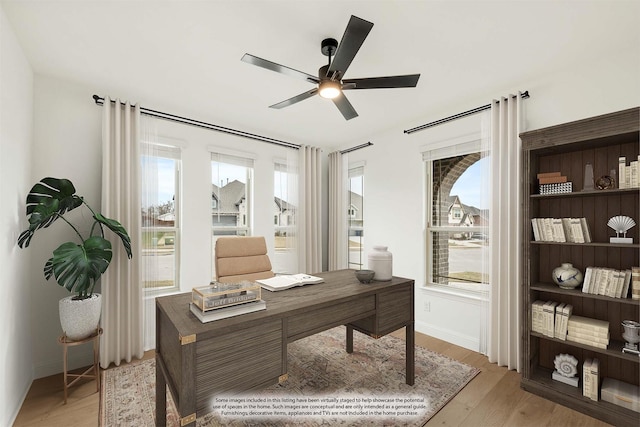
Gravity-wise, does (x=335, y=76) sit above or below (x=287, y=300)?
above

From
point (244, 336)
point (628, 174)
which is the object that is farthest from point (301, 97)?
point (628, 174)

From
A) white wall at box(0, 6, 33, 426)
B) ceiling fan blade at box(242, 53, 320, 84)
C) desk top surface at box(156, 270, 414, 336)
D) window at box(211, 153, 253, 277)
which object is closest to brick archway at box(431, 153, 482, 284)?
desk top surface at box(156, 270, 414, 336)

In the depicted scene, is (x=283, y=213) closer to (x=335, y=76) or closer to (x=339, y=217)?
(x=339, y=217)

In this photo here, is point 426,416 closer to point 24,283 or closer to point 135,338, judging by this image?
point 135,338

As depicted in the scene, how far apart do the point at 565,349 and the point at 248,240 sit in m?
2.85

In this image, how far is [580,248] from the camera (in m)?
2.17

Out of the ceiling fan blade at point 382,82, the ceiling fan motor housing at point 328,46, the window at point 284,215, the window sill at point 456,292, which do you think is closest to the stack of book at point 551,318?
the window sill at point 456,292

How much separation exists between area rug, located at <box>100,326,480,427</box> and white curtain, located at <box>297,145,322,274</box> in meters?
1.43

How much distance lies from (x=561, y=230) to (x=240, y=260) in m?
2.62

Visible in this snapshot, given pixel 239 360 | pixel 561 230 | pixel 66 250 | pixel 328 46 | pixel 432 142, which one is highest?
pixel 328 46

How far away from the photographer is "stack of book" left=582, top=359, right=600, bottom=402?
6.21 feet

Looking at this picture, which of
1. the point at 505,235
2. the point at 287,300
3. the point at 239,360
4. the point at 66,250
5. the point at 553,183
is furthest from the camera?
the point at 505,235

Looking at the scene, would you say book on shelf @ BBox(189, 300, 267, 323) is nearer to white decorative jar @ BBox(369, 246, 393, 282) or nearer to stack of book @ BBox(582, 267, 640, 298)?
white decorative jar @ BBox(369, 246, 393, 282)

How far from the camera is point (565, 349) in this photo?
88.0 inches
